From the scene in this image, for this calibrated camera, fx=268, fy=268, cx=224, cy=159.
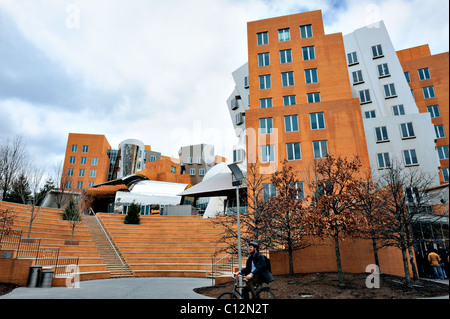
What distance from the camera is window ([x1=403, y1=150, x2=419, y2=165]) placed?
1125 inches

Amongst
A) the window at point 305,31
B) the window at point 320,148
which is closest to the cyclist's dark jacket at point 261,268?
the window at point 320,148

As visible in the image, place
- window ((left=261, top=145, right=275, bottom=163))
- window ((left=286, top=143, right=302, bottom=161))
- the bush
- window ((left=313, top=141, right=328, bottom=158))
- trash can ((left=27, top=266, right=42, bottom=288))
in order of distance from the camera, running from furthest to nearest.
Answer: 1. the bush
2. window ((left=261, top=145, right=275, bottom=163))
3. window ((left=286, top=143, right=302, bottom=161))
4. window ((left=313, top=141, right=328, bottom=158))
5. trash can ((left=27, top=266, right=42, bottom=288))

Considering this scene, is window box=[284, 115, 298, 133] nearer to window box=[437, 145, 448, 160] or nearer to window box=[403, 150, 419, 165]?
window box=[403, 150, 419, 165]

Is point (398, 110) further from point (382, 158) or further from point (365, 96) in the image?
point (382, 158)

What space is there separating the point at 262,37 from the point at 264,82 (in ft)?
19.6

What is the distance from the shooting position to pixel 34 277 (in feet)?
40.1

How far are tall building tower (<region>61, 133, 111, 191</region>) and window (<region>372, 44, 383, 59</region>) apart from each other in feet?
195

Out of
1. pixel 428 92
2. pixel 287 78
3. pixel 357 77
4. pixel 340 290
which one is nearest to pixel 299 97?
pixel 287 78

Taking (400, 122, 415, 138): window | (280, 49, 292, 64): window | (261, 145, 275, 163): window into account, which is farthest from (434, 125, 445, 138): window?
(261, 145, 275, 163): window

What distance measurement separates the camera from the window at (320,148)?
81.7 feet

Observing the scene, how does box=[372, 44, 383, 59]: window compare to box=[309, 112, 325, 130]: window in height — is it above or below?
above

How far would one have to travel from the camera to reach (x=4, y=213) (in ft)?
51.5

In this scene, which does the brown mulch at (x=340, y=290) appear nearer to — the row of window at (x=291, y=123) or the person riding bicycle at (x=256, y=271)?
the person riding bicycle at (x=256, y=271)
